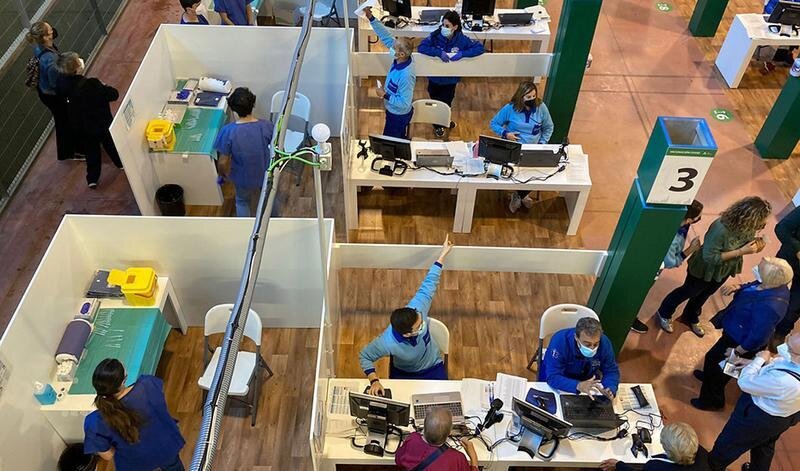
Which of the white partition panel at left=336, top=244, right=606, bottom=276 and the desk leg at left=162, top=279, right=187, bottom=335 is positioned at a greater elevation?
the white partition panel at left=336, top=244, right=606, bottom=276

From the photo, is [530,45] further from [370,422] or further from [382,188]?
[370,422]

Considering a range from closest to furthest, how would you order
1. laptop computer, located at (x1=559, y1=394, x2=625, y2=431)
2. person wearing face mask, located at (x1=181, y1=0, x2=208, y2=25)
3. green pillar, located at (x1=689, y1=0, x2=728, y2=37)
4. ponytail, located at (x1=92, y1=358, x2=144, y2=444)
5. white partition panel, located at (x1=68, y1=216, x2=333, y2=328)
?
ponytail, located at (x1=92, y1=358, x2=144, y2=444) → laptop computer, located at (x1=559, y1=394, x2=625, y2=431) → white partition panel, located at (x1=68, y1=216, x2=333, y2=328) → person wearing face mask, located at (x1=181, y1=0, x2=208, y2=25) → green pillar, located at (x1=689, y1=0, x2=728, y2=37)

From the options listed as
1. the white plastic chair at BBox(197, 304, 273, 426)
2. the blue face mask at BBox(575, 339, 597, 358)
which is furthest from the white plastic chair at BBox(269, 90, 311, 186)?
the blue face mask at BBox(575, 339, 597, 358)

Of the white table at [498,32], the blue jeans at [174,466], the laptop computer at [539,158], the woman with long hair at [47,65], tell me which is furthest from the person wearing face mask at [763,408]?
the woman with long hair at [47,65]

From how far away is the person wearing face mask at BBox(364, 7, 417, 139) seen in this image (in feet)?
18.2

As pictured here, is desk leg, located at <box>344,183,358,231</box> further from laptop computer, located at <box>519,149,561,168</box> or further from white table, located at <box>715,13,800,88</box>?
white table, located at <box>715,13,800,88</box>

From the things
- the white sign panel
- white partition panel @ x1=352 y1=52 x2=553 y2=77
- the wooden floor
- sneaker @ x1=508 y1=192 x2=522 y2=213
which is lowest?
the wooden floor

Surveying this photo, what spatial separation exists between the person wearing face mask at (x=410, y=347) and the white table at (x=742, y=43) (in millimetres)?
5293

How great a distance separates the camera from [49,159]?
6645mm

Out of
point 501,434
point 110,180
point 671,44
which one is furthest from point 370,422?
point 671,44

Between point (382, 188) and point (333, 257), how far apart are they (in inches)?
76.2

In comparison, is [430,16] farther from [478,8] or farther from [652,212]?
[652,212]

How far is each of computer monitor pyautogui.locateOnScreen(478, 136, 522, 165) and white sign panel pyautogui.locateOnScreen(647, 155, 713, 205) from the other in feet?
5.05

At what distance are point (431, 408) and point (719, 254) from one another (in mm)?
2363
